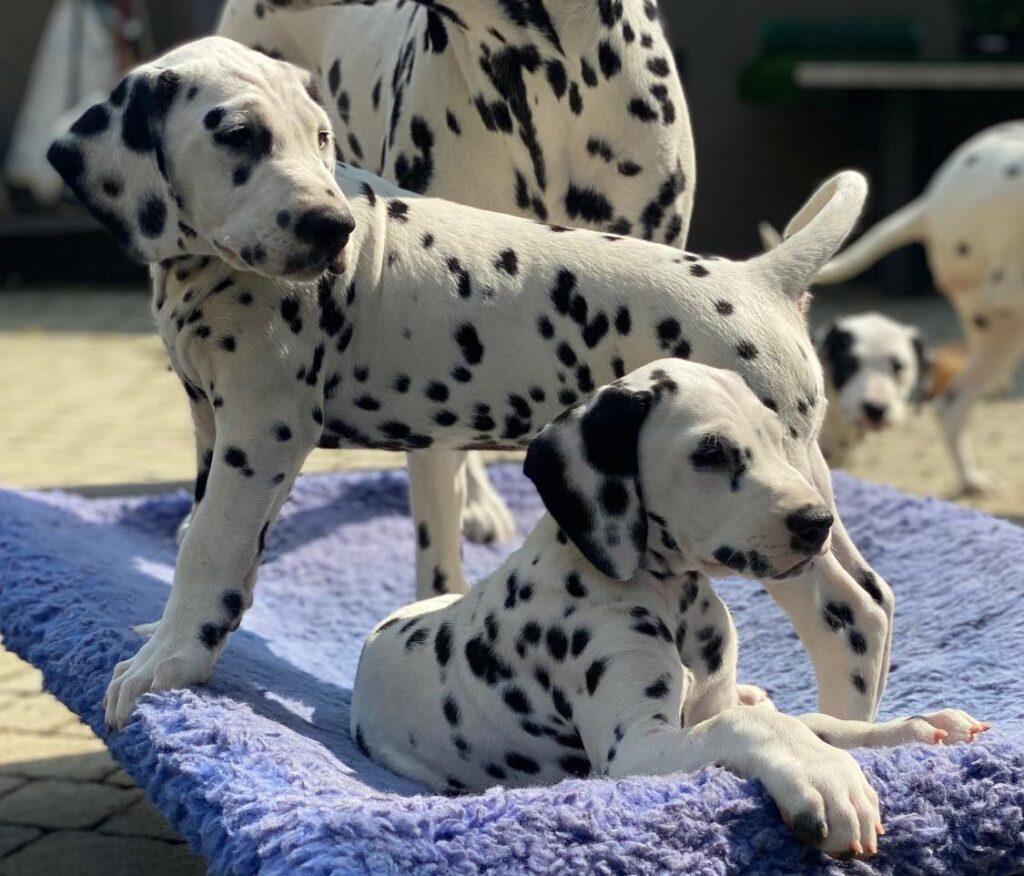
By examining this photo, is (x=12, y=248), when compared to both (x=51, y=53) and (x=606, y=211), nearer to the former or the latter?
(x=51, y=53)

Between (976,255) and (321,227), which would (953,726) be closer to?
(321,227)

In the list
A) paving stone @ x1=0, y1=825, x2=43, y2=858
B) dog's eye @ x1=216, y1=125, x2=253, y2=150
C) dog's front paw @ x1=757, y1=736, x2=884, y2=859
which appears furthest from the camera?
paving stone @ x1=0, y1=825, x2=43, y2=858

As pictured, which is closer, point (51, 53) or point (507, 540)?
point (507, 540)

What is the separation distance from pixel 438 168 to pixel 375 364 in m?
0.91

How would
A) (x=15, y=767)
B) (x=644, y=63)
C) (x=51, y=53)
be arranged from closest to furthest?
(x=644, y=63), (x=15, y=767), (x=51, y=53)

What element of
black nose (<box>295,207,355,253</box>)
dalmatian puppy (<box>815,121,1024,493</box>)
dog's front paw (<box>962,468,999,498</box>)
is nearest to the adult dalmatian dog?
black nose (<box>295,207,355,253</box>)

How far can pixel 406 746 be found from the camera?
3.51m

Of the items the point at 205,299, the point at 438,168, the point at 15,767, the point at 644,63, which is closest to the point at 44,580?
the point at 15,767

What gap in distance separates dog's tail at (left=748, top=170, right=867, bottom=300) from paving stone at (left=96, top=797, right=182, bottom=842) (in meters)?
1.94

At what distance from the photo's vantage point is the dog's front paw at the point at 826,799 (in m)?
2.68

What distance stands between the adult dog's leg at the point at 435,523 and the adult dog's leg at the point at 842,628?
1.31m

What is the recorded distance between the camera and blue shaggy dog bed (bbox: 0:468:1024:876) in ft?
8.94

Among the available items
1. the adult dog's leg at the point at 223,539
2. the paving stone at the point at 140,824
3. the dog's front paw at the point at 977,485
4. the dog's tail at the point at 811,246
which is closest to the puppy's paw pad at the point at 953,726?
the dog's tail at the point at 811,246

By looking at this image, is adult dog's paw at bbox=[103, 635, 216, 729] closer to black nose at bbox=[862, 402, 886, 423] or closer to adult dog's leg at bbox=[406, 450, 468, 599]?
adult dog's leg at bbox=[406, 450, 468, 599]
